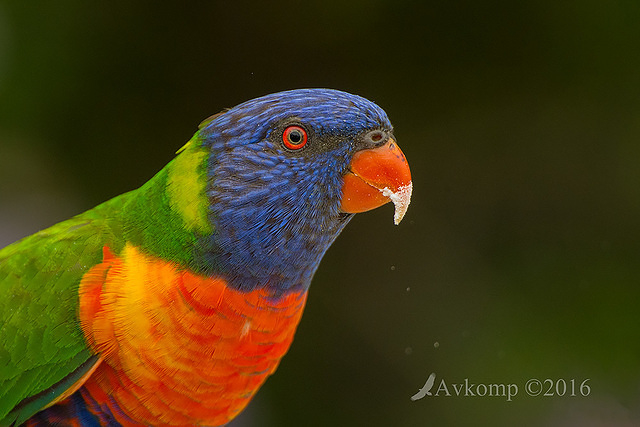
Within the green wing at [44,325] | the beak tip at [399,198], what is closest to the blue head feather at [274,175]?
the beak tip at [399,198]

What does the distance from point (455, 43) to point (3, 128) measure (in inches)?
88.5

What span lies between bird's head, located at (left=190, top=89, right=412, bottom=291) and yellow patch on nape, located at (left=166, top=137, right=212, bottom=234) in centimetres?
2

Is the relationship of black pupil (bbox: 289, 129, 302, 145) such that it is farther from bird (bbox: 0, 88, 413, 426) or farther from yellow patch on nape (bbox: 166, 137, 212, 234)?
yellow patch on nape (bbox: 166, 137, 212, 234)

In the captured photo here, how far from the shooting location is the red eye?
156 cm

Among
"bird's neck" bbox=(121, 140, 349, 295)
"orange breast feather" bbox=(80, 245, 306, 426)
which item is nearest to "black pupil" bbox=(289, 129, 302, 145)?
"bird's neck" bbox=(121, 140, 349, 295)

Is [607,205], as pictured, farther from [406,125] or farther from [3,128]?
[3,128]

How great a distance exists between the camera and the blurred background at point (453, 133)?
292 cm

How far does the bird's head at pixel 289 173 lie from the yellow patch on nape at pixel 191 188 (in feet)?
0.08

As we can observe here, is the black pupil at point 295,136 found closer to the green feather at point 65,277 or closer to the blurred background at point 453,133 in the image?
the green feather at point 65,277

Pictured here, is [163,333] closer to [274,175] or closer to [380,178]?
[274,175]

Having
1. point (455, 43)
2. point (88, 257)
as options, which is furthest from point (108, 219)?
point (455, 43)

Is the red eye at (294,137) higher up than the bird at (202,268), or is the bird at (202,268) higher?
the red eye at (294,137)

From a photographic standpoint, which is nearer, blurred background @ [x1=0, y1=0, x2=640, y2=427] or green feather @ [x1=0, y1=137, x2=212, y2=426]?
green feather @ [x1=0, y1=137, x2=212, y2=426]

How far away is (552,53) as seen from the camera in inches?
116
